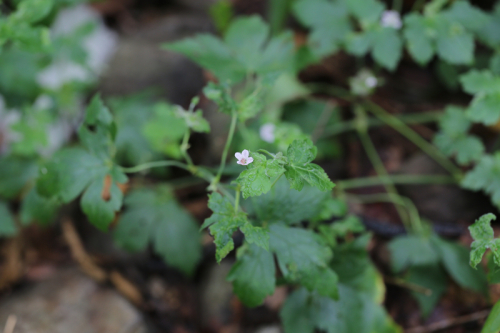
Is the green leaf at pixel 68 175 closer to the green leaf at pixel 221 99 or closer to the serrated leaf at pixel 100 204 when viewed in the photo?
the serrated leaf at pixel 100 204

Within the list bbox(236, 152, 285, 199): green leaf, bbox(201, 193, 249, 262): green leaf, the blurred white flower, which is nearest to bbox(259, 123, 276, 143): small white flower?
bbox(201, 193, 249, 262): green leaf

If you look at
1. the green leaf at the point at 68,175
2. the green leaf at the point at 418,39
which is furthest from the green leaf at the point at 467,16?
the green leaf at the point at 68,175

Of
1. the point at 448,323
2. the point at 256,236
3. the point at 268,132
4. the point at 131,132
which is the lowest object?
the point at 448,323

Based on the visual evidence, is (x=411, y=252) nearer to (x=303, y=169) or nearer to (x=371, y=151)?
(x=371, y=151)

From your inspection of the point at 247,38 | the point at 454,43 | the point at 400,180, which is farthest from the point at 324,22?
the point at 400,180

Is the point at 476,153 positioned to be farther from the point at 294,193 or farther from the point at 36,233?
the point at 36,233
